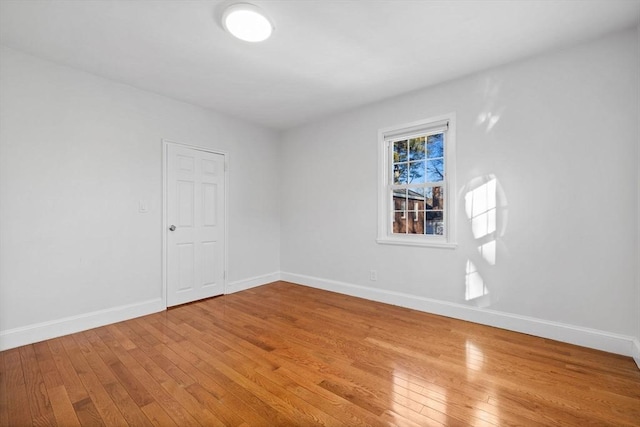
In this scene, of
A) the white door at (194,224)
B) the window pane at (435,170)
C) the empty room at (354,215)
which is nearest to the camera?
the empty room at (354,215)

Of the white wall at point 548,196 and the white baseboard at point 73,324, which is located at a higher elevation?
the white wall at point 548,196

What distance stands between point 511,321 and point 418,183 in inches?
70.1

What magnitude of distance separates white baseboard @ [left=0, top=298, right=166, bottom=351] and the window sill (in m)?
2.97

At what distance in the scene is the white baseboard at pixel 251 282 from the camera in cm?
429

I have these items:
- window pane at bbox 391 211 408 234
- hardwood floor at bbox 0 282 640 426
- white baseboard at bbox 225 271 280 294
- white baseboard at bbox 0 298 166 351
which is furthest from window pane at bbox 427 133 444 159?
white baseboard at bbox 0 298 166 351

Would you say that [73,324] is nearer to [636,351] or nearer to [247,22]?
[247,22]

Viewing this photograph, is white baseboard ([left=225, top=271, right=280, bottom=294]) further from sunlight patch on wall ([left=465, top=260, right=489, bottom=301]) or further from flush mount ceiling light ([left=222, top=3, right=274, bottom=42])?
flush mount ceiling light ([left=222, top=3, right=274, bottom=42])

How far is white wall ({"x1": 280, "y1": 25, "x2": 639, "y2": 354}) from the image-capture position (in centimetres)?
238

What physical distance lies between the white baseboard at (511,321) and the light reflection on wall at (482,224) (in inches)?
6.4

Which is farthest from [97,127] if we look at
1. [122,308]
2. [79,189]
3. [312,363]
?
[312,363]

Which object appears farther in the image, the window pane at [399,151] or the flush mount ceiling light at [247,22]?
the window pane at [399,151]

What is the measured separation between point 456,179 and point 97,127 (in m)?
4.02

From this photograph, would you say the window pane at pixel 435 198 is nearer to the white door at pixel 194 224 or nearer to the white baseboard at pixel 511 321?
the white baseboard at pixel 511 321

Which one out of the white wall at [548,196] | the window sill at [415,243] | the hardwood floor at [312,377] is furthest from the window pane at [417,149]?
the hardwood floor at [312,377]
